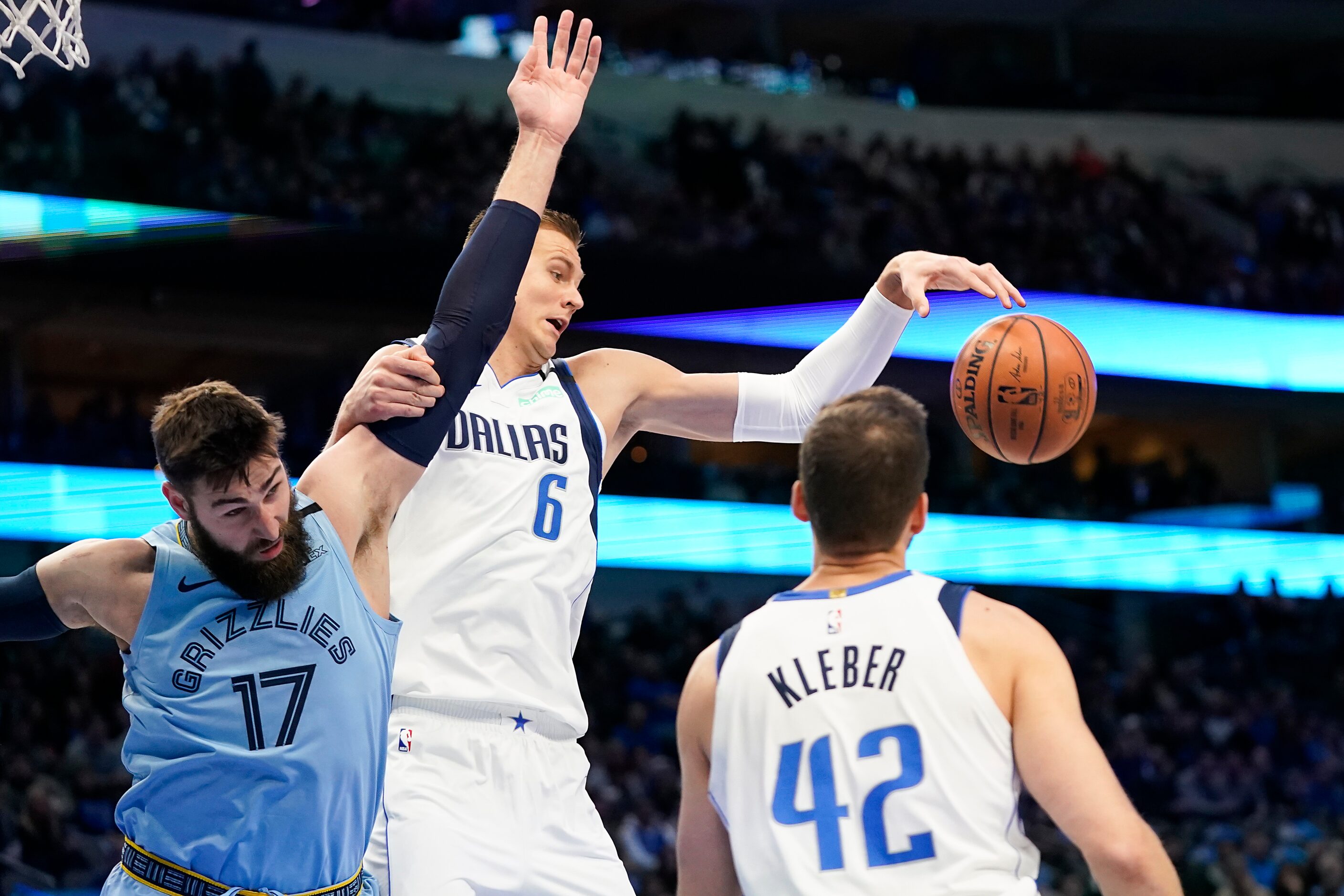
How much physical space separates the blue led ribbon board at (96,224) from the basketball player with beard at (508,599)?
29.9ft

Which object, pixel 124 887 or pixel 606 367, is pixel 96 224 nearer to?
pixel 606 367

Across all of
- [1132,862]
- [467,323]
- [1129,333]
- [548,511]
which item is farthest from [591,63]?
[1129,333]

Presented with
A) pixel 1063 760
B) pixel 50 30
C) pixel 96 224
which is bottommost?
pixel 1063 760

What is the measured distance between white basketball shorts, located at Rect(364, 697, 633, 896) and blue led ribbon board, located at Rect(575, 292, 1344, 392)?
983 centimetres

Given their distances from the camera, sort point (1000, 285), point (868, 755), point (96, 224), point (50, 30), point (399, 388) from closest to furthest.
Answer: point (868, 755) → point (399, 388) → point (1000, 285) → point (50, 30) → point (96, 224)

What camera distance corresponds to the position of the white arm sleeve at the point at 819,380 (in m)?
4.17

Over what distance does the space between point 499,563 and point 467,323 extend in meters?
0.70

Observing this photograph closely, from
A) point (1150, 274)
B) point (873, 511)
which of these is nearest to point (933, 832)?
point (873, 511)

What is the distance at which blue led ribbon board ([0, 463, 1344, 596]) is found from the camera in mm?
12156

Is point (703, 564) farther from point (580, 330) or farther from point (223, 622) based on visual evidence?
point (223, 622)

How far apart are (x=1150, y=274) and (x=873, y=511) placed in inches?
588

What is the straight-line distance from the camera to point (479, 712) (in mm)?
3547

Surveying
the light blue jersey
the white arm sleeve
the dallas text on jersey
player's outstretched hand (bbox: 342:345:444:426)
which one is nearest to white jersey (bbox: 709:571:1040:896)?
the light blue jersey

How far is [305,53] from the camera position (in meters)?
16.5
